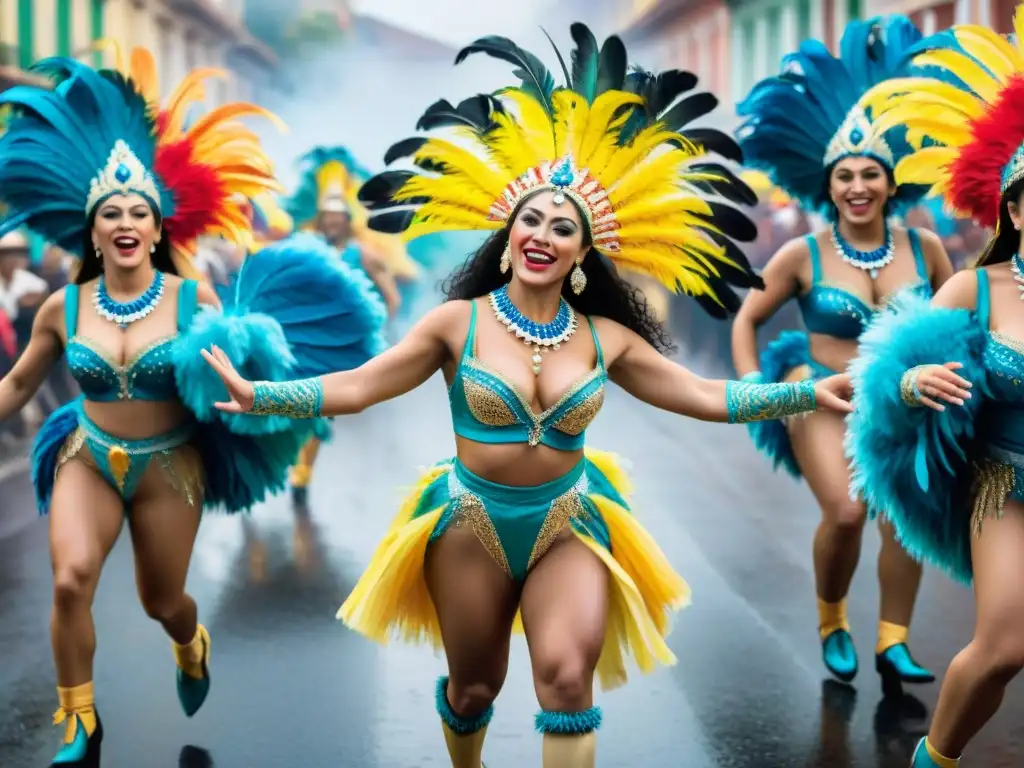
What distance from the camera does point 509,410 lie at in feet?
12.8

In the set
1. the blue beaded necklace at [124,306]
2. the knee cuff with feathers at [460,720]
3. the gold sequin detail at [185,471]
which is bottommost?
the knee cuff with feathers at [460,720]

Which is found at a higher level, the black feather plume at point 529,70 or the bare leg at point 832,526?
the black feather plume at point 529,70

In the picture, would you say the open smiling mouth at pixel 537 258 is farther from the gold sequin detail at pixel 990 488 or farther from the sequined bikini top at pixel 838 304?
the sequined bikini top at pixel 838 304

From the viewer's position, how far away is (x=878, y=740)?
491cm

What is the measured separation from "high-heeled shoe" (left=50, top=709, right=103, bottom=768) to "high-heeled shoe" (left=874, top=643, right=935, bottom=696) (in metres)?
2.98

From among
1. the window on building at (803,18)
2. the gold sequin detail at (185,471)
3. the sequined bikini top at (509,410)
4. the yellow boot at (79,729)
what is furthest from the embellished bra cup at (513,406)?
the window on building at (803,18)

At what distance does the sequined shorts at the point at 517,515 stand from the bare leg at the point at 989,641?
3.50 feet

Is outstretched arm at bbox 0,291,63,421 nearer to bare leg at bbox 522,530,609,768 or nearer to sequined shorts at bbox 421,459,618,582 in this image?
sequined shorts at bbox 421,459,618,582

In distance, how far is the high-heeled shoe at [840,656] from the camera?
5.49 meters

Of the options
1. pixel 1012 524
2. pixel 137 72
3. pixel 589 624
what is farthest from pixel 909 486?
pixel 137 72

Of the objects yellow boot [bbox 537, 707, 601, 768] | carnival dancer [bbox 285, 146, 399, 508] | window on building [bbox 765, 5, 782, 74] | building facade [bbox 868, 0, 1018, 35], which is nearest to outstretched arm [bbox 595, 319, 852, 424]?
yellow boot [bbox 537, 707, 601, 768]

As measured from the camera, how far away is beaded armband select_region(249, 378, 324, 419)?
387 cm

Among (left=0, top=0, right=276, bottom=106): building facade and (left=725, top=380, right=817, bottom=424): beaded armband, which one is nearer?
(left=725, top=380, right=817, bottom=424): beaded armband

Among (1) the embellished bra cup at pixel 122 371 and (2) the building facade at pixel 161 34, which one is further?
(2) the building facade at pixel 161 34
